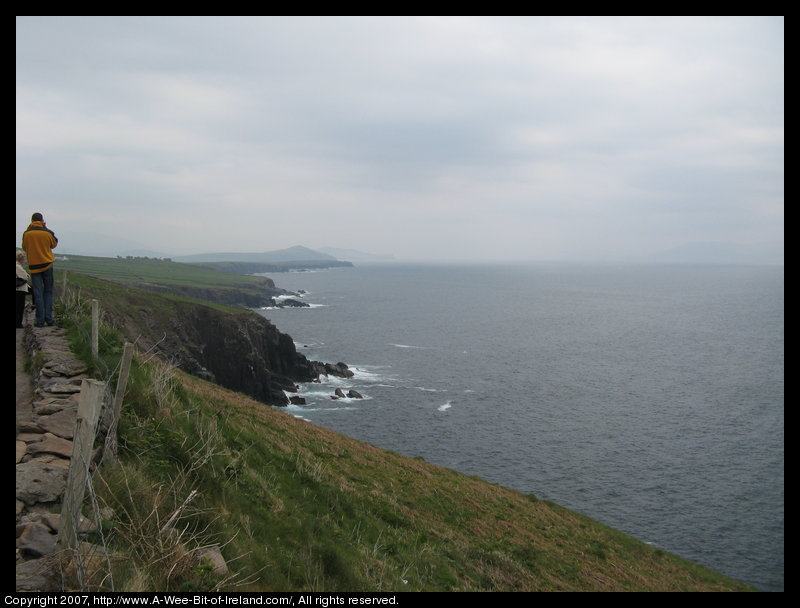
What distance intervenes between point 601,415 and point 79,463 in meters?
64.9

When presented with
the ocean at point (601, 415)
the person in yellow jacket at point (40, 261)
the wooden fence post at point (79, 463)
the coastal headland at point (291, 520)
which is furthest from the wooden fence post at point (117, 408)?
the ocean at point (601, 415)

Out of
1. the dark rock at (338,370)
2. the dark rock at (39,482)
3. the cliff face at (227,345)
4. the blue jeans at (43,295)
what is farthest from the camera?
the dark rock at (338,370)

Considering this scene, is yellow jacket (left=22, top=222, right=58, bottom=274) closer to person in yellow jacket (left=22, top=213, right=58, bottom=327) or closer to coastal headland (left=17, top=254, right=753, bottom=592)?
person in yellow jacket (left=22, top=213, right=58, bottom=327)

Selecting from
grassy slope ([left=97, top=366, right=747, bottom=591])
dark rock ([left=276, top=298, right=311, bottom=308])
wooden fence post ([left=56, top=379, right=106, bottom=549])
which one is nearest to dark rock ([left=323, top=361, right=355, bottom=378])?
grassy slope ([left=97, top=366, right=747, bottom=591])

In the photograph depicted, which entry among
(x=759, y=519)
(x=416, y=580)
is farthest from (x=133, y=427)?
(x=759, y=519)

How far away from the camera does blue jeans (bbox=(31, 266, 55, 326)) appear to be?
13675 millimetres

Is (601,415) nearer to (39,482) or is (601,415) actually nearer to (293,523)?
(293,523)

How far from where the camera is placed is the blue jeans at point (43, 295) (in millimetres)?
13675

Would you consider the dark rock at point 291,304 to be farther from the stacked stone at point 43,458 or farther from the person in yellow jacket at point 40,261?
the stacked stone at point 43,458

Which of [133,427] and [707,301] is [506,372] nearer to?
[133,427]

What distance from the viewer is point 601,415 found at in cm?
6188

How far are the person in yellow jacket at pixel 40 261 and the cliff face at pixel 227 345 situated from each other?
42.7 m

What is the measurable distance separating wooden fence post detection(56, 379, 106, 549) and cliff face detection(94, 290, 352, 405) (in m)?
52.8

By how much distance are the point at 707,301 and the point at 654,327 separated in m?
86.5
